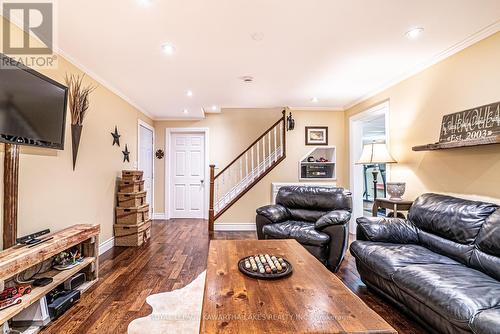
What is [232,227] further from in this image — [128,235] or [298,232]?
[298,232]

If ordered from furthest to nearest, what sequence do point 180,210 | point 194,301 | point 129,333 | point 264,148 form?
point 180,210
point 264,148
point 194,301
point 129,333

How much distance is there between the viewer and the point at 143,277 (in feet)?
9.02

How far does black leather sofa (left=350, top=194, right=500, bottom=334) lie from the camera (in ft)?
4.75

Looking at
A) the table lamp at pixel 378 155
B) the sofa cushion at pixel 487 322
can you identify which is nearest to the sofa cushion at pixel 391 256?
the sofa cushion at pixel 487 322

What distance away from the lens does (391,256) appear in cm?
212

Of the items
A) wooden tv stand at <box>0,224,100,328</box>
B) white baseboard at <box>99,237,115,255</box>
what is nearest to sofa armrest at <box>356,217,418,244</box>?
wooden tv stand at <box>0,224,100,328</box>

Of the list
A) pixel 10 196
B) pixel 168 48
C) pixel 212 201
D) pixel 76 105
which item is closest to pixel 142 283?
pixel 10 196

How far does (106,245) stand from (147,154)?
237cm

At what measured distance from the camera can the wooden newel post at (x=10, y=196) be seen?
6.60 ft

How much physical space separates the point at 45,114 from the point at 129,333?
204 cm

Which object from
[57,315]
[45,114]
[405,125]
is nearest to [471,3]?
[405,125]

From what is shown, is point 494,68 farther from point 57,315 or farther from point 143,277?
point 57,315

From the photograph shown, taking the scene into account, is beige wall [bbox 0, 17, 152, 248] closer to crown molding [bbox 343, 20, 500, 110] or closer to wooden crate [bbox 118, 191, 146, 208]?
wooden crate [bbox 118, 191, 146, 208]

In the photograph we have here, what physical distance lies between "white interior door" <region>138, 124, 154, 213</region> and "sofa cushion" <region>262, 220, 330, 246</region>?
10.7 ft
